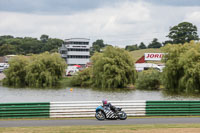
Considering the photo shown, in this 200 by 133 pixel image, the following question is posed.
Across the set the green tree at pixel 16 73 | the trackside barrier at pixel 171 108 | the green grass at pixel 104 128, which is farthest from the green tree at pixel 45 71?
the green grass at pixel 104 128

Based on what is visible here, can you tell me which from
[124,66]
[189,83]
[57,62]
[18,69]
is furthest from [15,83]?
[189,83]

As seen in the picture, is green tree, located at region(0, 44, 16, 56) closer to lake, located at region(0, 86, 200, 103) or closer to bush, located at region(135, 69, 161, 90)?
bush, located at region(135, 69, 161, 90)

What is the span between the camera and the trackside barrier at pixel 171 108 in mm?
23922

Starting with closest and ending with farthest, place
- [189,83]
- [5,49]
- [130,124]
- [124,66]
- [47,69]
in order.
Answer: [130,124] < [189,83] < [124,66] < [47,69] < [5,49]

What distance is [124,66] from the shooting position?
252 feet

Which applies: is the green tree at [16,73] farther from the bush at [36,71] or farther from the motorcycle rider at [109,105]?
the motorcycle rider at [109,105]

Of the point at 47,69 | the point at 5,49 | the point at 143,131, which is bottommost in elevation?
the point at 143,131

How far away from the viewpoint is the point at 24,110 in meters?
22.8

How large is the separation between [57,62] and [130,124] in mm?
65754

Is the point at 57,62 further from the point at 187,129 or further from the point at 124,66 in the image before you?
the point at 187,129

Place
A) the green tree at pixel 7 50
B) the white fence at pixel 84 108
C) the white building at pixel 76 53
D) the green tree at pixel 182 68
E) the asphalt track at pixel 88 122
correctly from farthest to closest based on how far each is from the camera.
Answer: the green tree at pixel 7 50 < the white building at pixel 76 53 < the green tree at pixel 182 68 < the white fence at pixel 84 108 < the asphalt track at pixel 88 122

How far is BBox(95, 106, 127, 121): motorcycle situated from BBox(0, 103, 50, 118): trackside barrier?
10.3ft

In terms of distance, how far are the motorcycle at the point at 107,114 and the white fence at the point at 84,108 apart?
4.10 feet

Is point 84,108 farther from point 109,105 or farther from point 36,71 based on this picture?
point 36,71
